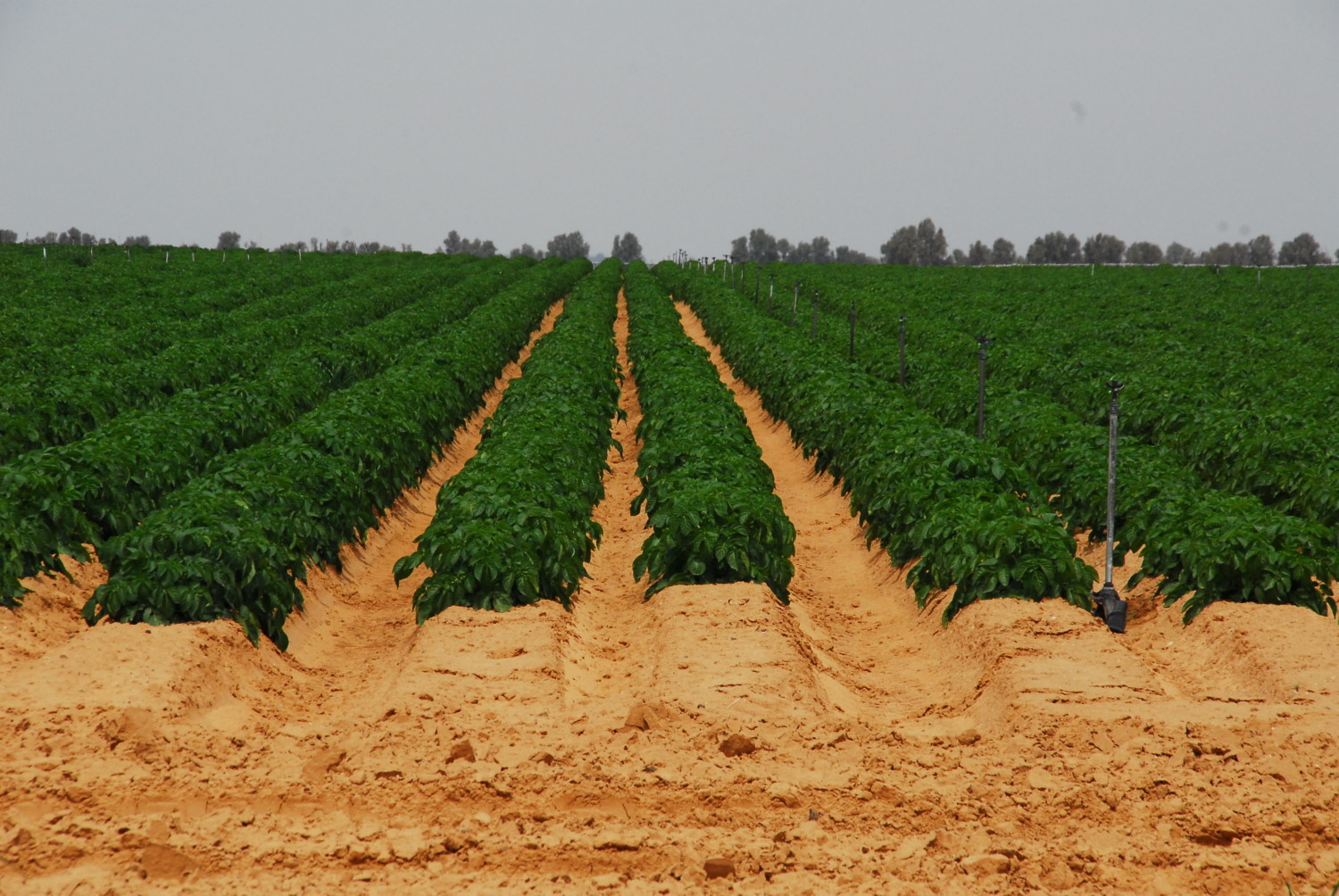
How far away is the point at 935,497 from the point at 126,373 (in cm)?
1328

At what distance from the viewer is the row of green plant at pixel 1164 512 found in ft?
28.0

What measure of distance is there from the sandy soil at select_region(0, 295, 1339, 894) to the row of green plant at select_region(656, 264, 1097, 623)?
0.40 meters

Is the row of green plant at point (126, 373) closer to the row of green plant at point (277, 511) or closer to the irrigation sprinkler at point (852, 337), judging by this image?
the row of green plant at point (277, 511)

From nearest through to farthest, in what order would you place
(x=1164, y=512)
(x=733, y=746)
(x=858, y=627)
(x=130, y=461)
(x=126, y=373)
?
1. (x=733, y=746)
2. (x=1164, y=512)
3. (x=858, y=627)
4. (x=130, y=461)
5. (x=126, y=373)

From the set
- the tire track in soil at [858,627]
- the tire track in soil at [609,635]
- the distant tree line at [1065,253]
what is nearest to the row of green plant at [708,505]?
the tire track in soil at [609,635]

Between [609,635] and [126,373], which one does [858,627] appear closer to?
[609,635]

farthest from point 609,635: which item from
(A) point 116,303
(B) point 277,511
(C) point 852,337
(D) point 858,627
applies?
(A) point 116,303

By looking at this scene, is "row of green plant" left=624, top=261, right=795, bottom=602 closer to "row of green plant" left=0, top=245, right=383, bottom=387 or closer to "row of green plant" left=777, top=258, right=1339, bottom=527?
"row of green plant" left=777, top=258, right=1339, bottom=527

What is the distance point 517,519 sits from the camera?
8.91 meters

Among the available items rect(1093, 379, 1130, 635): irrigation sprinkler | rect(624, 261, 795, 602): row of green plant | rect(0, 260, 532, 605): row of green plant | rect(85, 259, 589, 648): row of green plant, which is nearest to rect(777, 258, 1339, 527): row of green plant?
rect(1093, 379, 1130, 635): irrigation sprinkler

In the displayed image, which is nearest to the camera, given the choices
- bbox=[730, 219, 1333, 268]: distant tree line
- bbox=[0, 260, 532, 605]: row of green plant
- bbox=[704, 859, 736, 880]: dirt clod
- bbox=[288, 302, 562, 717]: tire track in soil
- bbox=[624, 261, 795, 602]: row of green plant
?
bbox=[704, 859, 736, 880]: dirt clod

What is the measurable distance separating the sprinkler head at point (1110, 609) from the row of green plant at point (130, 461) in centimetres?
905

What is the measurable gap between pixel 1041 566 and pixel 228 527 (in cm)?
706

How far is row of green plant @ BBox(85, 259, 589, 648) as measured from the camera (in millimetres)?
7797
